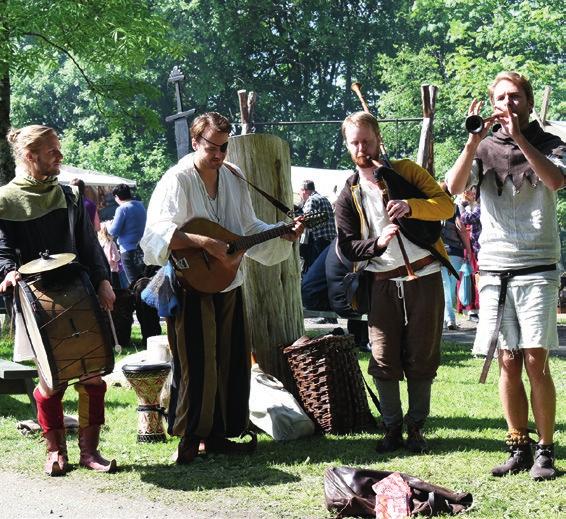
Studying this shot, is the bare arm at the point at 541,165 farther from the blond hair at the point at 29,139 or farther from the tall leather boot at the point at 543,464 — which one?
the blond hair at the point at 29,139

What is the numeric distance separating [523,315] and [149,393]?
2643 mm

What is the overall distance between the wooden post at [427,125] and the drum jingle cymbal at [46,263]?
7.48 meters

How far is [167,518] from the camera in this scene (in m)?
5.27

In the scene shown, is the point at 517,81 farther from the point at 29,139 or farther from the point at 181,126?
the point at 181,126

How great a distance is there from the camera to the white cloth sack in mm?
7090

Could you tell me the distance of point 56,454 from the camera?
6.31 meters

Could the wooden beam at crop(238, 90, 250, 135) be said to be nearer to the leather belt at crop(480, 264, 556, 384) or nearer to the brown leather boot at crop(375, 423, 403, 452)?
the brown leather boot at crop(375, 423, 403, 452)

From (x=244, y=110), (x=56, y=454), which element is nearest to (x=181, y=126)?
(x=244, y=110)

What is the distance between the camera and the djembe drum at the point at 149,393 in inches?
280

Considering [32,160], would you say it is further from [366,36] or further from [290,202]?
[366,36]

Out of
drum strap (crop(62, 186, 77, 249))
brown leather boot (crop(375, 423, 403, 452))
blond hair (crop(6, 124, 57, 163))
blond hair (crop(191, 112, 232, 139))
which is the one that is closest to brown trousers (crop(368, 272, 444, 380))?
brown leather boot (crop(375, 423, 403, 452))

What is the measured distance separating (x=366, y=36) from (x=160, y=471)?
43579mm

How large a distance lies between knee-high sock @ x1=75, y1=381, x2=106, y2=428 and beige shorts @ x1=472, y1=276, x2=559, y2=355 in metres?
2.19

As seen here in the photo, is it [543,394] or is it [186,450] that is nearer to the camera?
[543,394]
